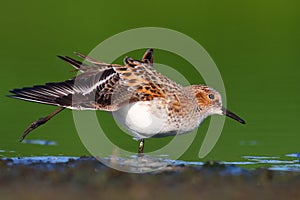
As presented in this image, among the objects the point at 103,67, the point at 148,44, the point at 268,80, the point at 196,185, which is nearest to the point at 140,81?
the point at 103,67

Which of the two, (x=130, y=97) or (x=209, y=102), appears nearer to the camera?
(x=130, y=97)

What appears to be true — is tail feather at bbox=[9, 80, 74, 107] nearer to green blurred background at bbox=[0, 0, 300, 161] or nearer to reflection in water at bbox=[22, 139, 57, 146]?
green blurred background at bbox=[0, 0, 300, 161]

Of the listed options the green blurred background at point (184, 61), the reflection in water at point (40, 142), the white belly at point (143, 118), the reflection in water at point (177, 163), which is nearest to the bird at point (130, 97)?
the white belly at point (143, 118)

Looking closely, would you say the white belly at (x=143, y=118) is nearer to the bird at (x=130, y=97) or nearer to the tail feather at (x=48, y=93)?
the bird at (x=130, y=97)

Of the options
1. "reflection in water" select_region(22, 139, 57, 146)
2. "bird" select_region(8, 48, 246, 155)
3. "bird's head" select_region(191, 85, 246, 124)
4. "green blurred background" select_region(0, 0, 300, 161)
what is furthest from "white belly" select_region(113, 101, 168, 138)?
"reflection in water" select_region(22, 139, 57, 146)

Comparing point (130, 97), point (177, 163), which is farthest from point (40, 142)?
point (177, 163)

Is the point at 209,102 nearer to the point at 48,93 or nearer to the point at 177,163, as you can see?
the point at 177,163
